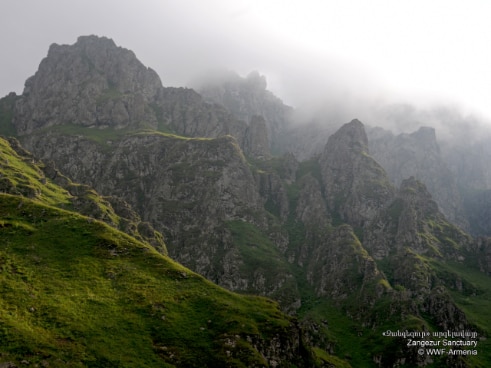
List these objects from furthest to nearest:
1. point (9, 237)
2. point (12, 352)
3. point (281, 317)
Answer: point (281, 317) → point (9, 237) → point (12, 352)

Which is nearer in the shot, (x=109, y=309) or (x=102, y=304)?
(x=109, y=309)

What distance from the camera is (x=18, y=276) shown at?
110188 millimetres

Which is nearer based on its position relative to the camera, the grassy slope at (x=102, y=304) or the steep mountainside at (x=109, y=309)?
the steep mountainside at (x=109, y=309)

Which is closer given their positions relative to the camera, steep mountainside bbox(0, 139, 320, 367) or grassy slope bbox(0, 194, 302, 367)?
steep mountainside bbox(0, 139, 320, 367)

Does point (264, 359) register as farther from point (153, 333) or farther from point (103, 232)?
point (103, 232)

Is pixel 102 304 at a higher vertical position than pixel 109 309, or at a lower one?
higher

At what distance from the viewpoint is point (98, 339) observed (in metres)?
96.9

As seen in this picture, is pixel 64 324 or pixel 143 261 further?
pixel 143 261

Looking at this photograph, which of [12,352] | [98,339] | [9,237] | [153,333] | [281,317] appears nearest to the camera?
[12,352]

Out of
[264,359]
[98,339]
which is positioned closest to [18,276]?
Result: [98,339]

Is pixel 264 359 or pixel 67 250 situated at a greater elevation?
Result: pixel 67 250

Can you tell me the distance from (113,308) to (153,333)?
12.6 metres

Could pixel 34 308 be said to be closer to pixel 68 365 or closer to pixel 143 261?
pixel 68 365

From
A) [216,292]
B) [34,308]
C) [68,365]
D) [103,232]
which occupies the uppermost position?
[103,232]
